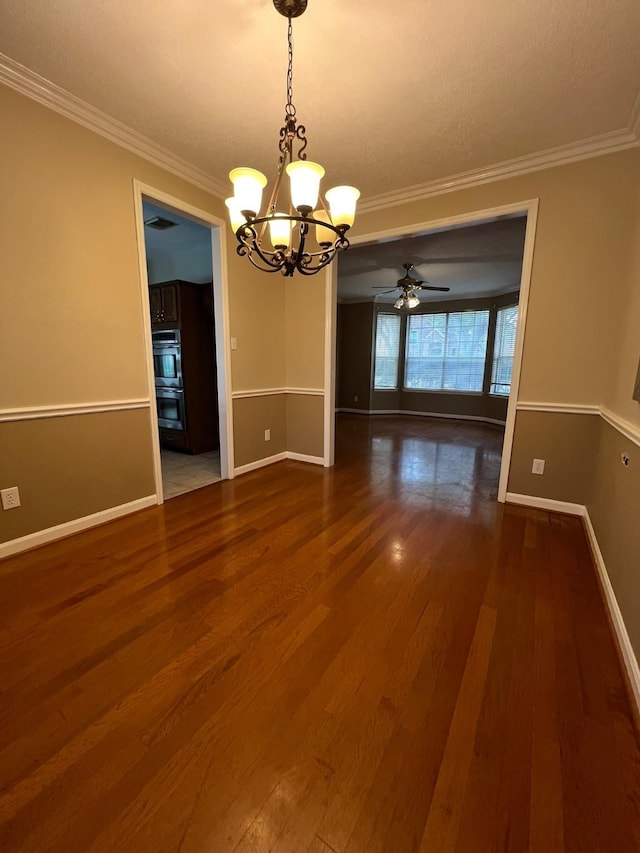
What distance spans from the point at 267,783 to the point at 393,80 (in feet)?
10.1

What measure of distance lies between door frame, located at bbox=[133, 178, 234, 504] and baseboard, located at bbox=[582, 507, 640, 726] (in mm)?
2962

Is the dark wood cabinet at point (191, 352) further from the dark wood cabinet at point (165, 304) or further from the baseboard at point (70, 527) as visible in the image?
the baseboard at point (70, 527)

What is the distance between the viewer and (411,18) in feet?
5.08

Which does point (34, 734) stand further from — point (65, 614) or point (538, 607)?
point (538, 607)

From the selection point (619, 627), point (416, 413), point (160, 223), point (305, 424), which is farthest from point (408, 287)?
point (619, 627)

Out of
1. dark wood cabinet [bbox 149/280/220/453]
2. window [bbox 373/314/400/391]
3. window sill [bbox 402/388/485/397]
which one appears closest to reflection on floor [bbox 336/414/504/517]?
window sill [bbox 402/388/485/397]

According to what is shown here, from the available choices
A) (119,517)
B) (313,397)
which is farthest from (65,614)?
(313,397)

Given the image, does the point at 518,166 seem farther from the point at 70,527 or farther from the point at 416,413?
the point at 416,413

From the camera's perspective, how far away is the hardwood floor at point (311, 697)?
900 mm

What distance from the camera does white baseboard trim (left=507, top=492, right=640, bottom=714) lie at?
129 centimetres

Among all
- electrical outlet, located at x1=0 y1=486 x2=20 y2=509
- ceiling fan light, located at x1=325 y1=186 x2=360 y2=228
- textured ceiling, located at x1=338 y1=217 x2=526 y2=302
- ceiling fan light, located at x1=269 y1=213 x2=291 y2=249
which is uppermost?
textured ceiling, located at x1=338 y1=217 x2=526 y2=302

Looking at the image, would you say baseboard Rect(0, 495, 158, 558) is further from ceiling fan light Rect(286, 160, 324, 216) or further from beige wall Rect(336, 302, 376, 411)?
beige wall Rect(336, 302, 376, 411)

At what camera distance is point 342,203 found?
1585 millimetres

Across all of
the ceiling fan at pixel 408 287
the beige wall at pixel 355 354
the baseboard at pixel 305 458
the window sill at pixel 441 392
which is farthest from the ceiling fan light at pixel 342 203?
the window sill at pixel 441 392
